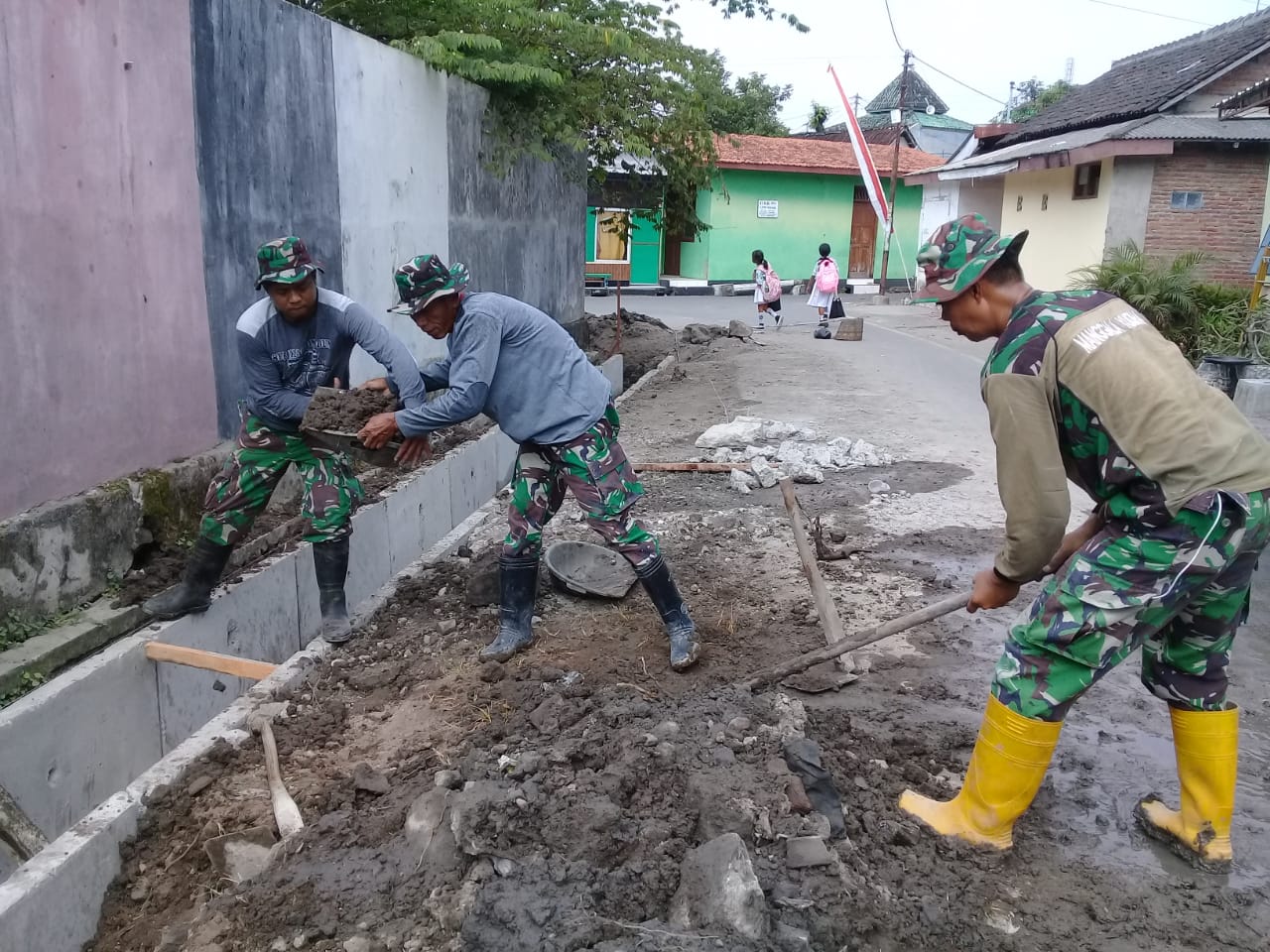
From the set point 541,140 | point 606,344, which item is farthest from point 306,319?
point 606,344

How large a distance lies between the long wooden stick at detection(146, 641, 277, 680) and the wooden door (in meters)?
28.2

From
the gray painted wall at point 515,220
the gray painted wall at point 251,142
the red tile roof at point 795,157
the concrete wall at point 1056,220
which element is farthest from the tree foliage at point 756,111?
the gray painted wall at point 251,142

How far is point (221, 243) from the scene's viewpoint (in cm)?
572

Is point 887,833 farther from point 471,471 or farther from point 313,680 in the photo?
point 471,471

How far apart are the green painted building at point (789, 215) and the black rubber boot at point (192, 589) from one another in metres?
23.7

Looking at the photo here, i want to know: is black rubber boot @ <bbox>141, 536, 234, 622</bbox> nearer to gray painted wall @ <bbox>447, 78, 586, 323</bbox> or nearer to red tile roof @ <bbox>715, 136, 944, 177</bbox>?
gray painted wall @ <bbox>447, 78, 586, 323</bbox>

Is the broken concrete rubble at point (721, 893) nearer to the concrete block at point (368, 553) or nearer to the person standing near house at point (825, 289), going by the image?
the concrete block at point (368, 553)

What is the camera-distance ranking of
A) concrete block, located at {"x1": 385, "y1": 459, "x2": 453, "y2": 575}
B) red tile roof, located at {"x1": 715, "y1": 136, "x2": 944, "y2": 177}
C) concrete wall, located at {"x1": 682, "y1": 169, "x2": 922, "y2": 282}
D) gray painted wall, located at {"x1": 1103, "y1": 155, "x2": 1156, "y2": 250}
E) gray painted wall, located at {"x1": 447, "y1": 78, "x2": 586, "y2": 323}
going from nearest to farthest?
1. concrete block, located at {"x1": 385, "y1": 459, "x2": 453, "y2": 575}
2. gray painted wall, located at {"x1": 447, "y1": 78, "x2": 586, "y2": 323}
3. gray painted wall, located at {"x1": 1103, "y1": 155, "x2": 1156, "y2": 250}
4. red tile roof, located at {"x1": 715, "y1": 136, "x2": 944, "y2": 177}
5. concrete wall, located at {"x1": 682, "y1": 169, "x2": 922, "y2": 282}

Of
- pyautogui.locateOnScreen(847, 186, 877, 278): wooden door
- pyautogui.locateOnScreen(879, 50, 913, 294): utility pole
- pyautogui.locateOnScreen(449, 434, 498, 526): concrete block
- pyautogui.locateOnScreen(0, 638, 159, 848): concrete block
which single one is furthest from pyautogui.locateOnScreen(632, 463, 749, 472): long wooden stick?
pyautogui.locateOnScreen(847, 186, 877, 278): wooden door

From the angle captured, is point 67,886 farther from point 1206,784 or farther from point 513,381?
point 1206,784

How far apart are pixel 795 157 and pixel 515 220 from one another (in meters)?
19.5

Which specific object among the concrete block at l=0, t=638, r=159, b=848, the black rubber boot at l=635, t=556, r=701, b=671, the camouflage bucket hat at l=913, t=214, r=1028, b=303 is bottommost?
the concrete block at l=0, t=638, r=159, b=848

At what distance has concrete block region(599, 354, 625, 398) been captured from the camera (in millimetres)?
12047

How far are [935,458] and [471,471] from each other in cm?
372
